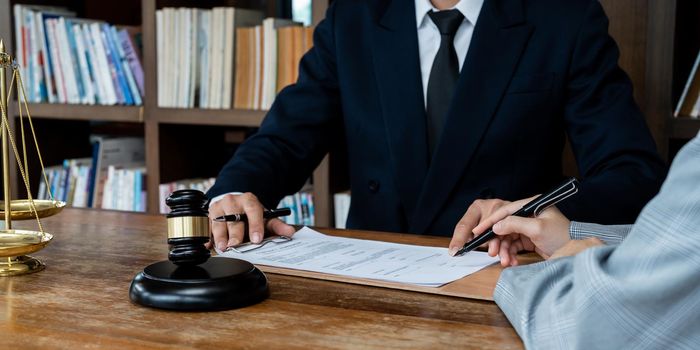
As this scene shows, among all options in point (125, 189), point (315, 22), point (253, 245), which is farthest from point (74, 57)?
point (253, 245)

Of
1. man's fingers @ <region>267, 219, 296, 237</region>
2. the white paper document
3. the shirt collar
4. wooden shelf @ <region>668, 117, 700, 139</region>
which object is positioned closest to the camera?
the white paper document

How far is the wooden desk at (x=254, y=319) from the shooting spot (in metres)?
0.84

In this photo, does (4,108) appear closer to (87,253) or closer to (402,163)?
(87,253)

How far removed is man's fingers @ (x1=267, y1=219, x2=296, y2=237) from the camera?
1.41 metres

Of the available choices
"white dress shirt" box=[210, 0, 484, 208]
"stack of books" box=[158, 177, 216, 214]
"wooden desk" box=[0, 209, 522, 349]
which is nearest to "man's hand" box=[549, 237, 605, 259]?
"wooden desk" box=[0, 209, 522, 349]

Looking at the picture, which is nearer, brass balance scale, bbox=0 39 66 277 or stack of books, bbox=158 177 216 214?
A: brass balance scale, bbox=0 39 66 277

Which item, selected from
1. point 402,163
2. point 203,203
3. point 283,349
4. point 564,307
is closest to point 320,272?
point 203,203

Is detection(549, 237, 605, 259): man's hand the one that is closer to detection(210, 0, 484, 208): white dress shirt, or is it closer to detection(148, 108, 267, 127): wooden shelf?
detection(210, 0, 484, 208): white dress shirt

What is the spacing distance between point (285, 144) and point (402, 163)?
0.28 m

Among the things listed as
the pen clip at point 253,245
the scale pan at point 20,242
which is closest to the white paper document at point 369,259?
the pen clip at point 253,245

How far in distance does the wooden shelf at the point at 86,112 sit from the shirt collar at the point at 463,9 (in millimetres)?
1251

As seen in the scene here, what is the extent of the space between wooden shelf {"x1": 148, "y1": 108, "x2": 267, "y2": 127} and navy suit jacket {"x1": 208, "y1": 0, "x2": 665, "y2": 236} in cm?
66

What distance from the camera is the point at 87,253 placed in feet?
4.25

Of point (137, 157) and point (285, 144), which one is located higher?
point (285, 144)
